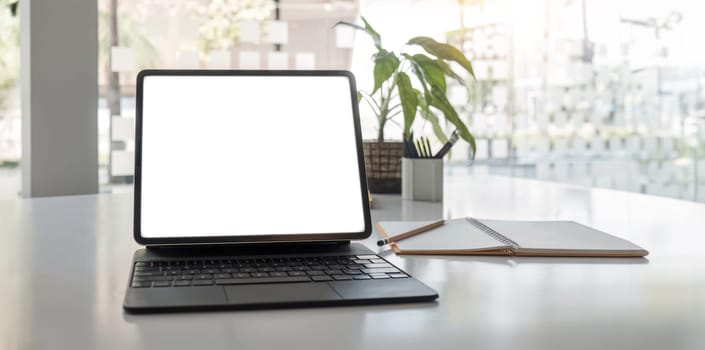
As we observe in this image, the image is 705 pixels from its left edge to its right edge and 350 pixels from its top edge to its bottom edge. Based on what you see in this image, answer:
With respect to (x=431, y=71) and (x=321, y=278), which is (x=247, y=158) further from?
(x=431, y=71)

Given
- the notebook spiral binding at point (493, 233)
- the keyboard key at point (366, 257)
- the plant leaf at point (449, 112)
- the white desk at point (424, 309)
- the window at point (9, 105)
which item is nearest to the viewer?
the white desk at point (424, 309)

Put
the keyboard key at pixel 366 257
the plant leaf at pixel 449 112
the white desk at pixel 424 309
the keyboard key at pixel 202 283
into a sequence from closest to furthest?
the white desk at pixel 424 309 < the keyboard key at pixel 202 283 < the keyboard key at pixel 366 257 < the plant leaf at pixel 449 112

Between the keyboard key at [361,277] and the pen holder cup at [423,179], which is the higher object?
the pen holder cup at [423,179]

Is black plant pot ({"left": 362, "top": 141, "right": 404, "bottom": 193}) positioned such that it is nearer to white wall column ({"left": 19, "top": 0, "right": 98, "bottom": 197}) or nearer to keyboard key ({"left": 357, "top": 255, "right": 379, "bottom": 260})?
keyboard key ({"left": 357, "top": 255, "right": 379, "bottom": 260})

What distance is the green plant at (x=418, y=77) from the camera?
59.5 inches

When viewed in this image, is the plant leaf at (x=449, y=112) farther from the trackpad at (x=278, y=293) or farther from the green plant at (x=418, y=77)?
the trackpad at (x=278, y=293)

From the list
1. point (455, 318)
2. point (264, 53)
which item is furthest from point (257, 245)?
point (264, 53)

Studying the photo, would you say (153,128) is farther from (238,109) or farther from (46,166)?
(46,166)

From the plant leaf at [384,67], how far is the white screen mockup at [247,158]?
1.94ft

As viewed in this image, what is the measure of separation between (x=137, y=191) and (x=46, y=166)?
6.08ft

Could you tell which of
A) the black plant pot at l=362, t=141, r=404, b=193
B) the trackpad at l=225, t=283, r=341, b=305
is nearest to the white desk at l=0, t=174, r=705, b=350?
the trackpad at l=225, t=283, r=341, b=305

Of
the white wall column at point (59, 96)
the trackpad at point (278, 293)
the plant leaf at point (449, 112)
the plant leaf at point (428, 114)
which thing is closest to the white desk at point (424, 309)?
the trackpad at point (278, 293)

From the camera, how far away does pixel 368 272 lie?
2.32ft

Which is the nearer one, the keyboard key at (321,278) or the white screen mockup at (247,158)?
the keyboard key at (321,278)
